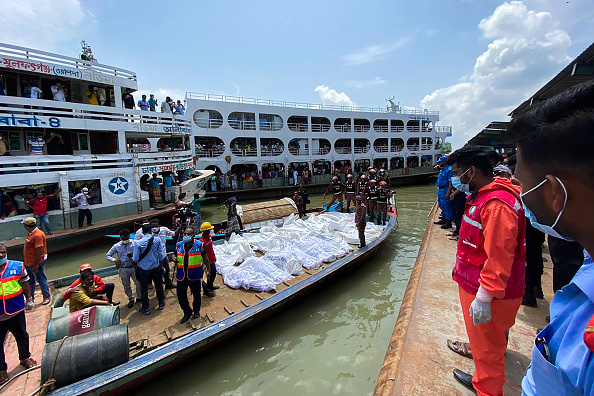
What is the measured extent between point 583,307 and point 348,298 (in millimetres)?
6136

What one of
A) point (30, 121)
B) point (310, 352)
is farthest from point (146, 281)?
point (30, 121)

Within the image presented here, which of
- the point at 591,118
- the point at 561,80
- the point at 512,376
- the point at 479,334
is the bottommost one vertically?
the point at 512,376

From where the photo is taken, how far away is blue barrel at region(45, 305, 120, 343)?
12.6 ft

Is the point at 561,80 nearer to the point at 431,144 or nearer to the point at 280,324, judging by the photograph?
the point at 280,324

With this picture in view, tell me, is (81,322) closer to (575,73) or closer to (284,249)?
(284,249)

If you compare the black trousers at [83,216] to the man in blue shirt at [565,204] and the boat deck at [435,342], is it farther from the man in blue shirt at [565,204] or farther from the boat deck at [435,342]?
the man in blue shirt at [565,204]

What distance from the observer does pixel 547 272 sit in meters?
5.23

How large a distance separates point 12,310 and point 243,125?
74.8 ft

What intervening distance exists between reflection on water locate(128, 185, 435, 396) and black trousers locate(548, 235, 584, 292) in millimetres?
2786

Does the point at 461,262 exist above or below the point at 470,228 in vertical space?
below

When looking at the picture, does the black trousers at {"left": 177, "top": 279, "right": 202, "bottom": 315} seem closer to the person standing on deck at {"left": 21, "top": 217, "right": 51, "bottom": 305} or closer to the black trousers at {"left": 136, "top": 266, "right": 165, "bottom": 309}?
the black trousers at {"left": 136, "top": 266, "right": 165, "bottom": 309}

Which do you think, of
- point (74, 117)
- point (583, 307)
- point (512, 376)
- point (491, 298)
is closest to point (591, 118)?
point (583, 307)

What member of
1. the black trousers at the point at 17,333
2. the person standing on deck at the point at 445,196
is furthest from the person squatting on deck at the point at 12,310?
the person standing on deck at the point at 445,196

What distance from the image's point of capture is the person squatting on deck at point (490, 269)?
2.15 metres
